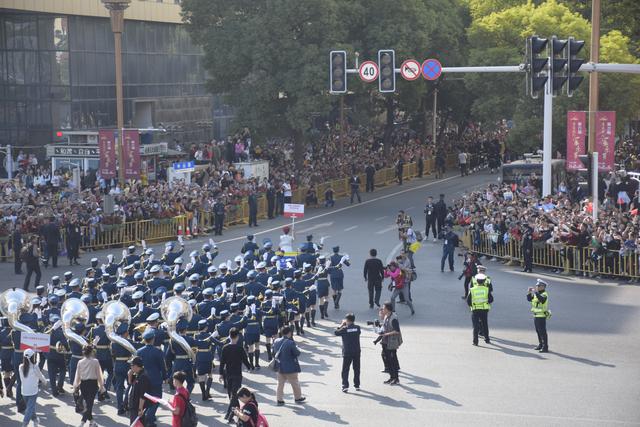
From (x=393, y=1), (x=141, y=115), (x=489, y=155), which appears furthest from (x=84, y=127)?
(x=489, y=155)

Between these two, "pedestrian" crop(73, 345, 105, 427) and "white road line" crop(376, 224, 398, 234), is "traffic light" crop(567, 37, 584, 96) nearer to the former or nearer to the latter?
"pedestrian" crop(73, 345, 105, 427)

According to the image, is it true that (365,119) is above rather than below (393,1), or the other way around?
below

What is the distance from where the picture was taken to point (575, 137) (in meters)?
34.9

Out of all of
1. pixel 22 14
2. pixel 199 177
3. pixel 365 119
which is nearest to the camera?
pixel 199 177

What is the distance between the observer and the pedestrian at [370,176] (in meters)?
53.3

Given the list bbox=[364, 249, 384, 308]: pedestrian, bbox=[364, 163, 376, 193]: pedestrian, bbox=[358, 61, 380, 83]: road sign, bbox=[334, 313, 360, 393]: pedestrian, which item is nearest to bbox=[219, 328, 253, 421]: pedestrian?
bbox=[334, 313, 360, 393]: pedestrian

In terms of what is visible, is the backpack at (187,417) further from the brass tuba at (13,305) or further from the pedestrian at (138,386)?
the brass tuba at (13,305)

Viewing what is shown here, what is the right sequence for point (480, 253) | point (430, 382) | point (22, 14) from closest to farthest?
Result: 1. point (430, 382)
2. point (480, 253)
3. point (22, 14)

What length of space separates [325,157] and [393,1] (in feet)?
29.8

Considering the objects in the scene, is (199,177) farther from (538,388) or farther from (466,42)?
(538,388)

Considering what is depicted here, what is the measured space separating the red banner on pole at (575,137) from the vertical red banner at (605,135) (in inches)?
24.6

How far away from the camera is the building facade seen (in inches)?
2200

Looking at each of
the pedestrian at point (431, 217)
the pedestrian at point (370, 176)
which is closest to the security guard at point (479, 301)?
the pedestrian at point (431, 217)

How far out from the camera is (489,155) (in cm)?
6312
